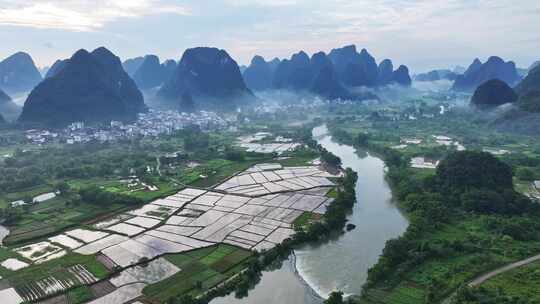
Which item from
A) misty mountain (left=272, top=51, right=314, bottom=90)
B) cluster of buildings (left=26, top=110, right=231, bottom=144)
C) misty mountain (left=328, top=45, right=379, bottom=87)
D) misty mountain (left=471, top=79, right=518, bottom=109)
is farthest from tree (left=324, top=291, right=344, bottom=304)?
misty mountain (left=328, top=45, right=379, bottom=87)

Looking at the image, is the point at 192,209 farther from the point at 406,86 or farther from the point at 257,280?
the point at 406,86

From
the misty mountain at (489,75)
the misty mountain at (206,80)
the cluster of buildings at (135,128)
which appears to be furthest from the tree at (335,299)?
the misty mountain at (489,75)

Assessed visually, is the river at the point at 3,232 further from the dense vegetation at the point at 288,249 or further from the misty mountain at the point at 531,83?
the misty mountain at the point at 531,83

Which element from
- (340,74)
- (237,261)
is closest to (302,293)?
(237,261)

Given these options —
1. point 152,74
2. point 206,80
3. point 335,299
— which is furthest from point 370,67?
point 335,299

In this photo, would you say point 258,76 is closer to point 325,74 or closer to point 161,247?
point 325,74

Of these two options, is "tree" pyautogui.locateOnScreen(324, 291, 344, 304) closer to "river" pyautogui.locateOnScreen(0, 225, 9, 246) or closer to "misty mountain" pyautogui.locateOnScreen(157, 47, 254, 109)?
"river" pyautogui.locateOnScreen(0, 225, 9, 246)
